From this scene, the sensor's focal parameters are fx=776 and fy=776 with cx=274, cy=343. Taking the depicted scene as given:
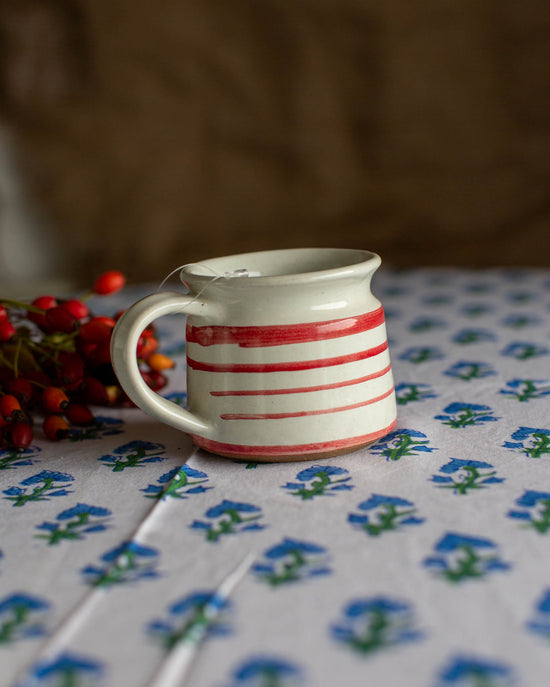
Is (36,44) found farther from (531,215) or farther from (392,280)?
(531,215)

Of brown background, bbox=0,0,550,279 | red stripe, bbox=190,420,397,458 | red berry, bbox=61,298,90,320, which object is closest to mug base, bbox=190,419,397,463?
red stripe, bbox=190,420,397,458

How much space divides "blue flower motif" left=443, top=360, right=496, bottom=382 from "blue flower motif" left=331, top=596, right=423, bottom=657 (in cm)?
42

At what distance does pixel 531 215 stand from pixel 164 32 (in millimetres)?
856

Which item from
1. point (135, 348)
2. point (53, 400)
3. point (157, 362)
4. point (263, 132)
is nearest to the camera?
point (135, 348)

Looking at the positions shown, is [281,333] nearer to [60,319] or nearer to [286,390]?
[286,390]

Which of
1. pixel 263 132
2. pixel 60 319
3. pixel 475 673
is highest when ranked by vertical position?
pixel 263 132

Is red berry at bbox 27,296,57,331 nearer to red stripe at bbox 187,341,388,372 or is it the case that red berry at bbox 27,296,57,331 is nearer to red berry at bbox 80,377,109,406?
red berry at bbox 80,377,109,406

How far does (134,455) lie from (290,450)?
13 cm

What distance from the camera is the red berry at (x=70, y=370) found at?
0.64 meters

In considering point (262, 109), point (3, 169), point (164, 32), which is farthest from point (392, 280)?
point (3, 169)

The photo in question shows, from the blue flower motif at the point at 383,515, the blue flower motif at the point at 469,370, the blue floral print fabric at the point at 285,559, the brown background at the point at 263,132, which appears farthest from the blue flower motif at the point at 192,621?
the brown background at the point at 263,132

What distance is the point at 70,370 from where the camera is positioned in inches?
25.3

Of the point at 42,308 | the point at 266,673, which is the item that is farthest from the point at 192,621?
the point at 42,308

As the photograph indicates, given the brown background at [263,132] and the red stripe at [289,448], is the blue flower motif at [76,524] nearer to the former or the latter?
the red stripe at [289,448]
